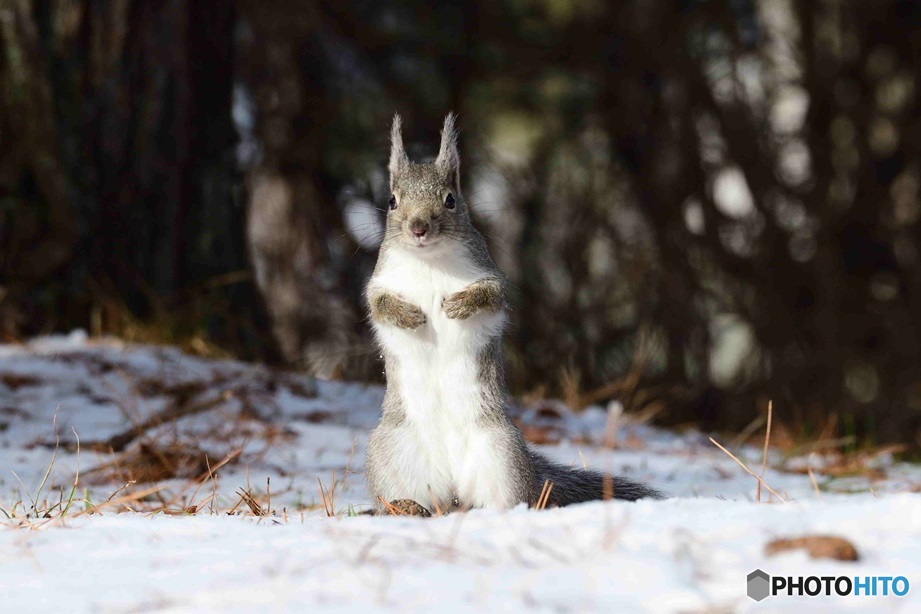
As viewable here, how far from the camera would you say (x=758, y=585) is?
1904 millimetres

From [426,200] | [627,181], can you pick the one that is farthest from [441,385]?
[627,181]

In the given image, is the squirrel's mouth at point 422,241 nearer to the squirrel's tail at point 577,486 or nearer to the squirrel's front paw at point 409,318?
the squirrel's front paw at point 409,318

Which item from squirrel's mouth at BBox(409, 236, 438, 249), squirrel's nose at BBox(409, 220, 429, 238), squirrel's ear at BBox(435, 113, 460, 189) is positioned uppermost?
squirrel's ear at BBox(435, 113, 460, 189)

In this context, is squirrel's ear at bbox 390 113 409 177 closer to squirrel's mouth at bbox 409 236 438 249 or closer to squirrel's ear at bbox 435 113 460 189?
squirrel's ear at bbox 435 113 460 189

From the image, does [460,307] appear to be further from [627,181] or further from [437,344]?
[627,181]

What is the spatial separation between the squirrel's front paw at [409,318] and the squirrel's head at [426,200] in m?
0.18

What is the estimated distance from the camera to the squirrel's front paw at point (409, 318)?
9.44ft

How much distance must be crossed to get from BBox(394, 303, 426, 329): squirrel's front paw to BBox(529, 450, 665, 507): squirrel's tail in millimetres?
519

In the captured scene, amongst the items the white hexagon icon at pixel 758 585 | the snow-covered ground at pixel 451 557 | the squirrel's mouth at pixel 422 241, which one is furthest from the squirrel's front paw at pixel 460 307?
the white hexagon icon at pixel 758 585

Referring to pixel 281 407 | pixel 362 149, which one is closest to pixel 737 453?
pixel 281 407

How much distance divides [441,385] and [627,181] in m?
5.52

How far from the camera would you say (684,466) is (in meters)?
4.63

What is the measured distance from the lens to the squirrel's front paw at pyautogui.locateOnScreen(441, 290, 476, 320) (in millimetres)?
2869

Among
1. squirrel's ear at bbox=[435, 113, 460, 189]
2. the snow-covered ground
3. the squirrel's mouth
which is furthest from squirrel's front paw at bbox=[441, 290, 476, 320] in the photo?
the snow-covered ground
